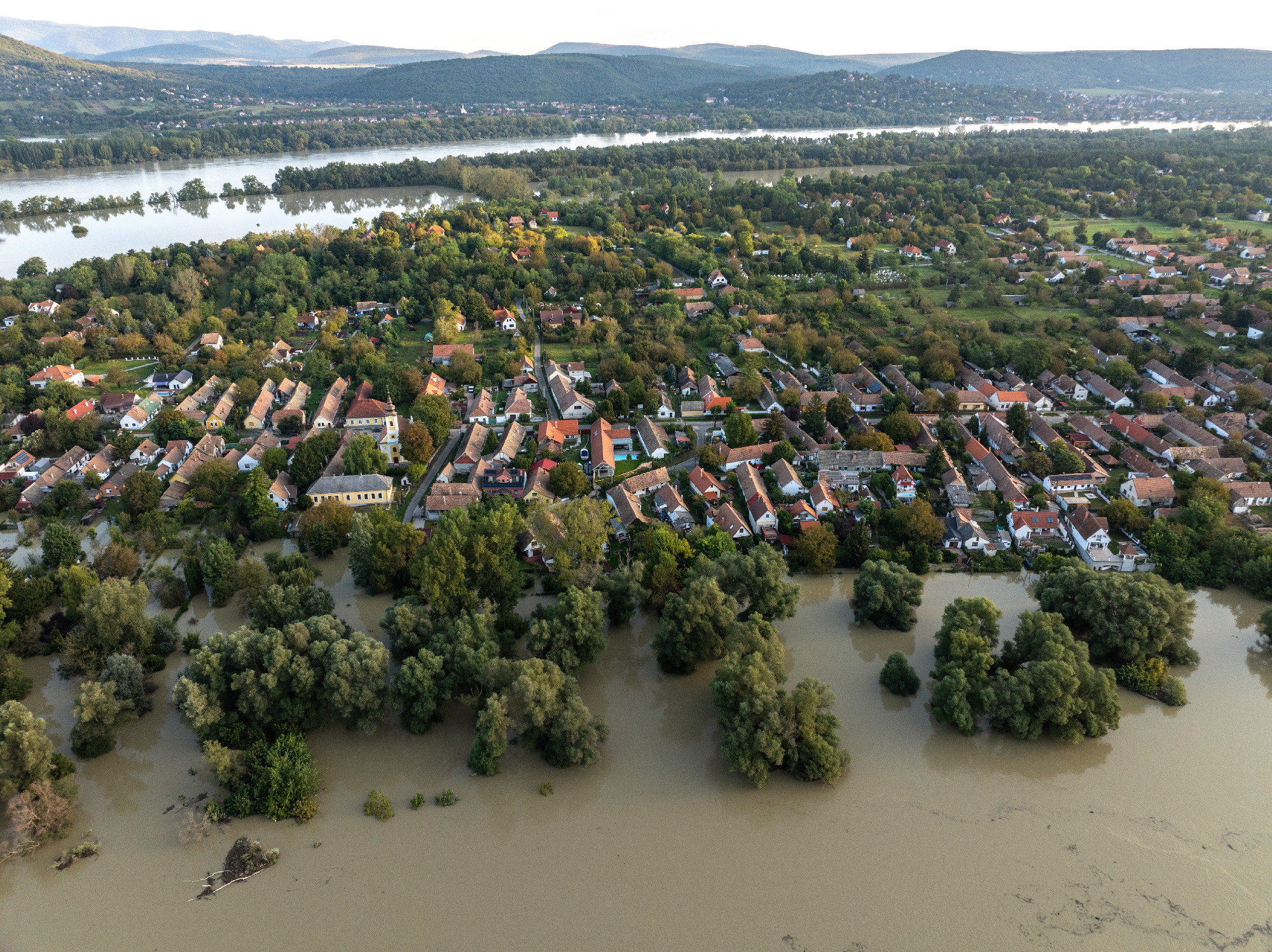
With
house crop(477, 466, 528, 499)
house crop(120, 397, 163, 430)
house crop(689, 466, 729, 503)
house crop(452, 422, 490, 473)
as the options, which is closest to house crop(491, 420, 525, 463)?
house crop(452, 422, 490, 473)

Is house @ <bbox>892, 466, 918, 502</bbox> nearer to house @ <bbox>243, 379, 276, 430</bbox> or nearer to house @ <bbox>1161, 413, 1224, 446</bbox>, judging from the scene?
house @ <bbox>1161, 413, 1224, 446</bbox>

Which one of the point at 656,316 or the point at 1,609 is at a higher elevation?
the point at 656,316

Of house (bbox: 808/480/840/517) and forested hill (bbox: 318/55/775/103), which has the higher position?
forested hill (bbox: 318/55/775/103)

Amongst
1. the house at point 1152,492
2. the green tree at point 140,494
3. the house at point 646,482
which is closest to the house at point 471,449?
the house at point 646,482

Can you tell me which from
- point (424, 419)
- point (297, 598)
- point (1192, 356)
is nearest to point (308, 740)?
point (297, 598)

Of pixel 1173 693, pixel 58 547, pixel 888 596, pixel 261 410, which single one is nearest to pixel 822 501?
pixel 888 596

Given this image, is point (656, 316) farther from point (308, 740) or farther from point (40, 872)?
point (40, 872)
